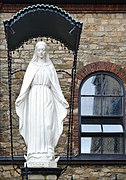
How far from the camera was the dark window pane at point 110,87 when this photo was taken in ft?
62.3

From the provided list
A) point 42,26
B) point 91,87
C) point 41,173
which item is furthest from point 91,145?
point 41,173

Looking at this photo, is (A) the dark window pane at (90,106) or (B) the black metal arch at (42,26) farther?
(A) the dark window pane at (90,106)

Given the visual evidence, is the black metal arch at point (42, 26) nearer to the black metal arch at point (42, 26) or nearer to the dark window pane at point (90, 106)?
the black metal arch at point (42, 26)

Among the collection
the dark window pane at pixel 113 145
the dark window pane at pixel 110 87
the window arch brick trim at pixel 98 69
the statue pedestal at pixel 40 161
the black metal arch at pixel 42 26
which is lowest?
the dark window pane at pixel 113 145

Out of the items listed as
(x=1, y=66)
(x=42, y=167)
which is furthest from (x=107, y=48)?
(x=42, y=167)

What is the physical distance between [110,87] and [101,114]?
836 mm

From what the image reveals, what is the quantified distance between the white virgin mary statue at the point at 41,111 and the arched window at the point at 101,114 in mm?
5362

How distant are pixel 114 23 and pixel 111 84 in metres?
1.79

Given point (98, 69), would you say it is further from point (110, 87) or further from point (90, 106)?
point (90, 106)

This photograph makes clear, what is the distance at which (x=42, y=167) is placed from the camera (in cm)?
1230

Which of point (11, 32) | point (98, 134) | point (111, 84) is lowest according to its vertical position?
point (98, 134)

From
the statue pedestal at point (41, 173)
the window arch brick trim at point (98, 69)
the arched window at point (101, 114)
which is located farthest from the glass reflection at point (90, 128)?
the statue pedestal at point (41, 173)

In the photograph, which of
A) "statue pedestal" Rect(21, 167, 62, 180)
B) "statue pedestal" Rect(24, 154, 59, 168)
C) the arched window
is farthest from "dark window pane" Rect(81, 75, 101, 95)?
"statue pedestal" Rect(21, 167, 62, 180)

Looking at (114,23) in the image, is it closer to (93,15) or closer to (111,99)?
(93,15)
